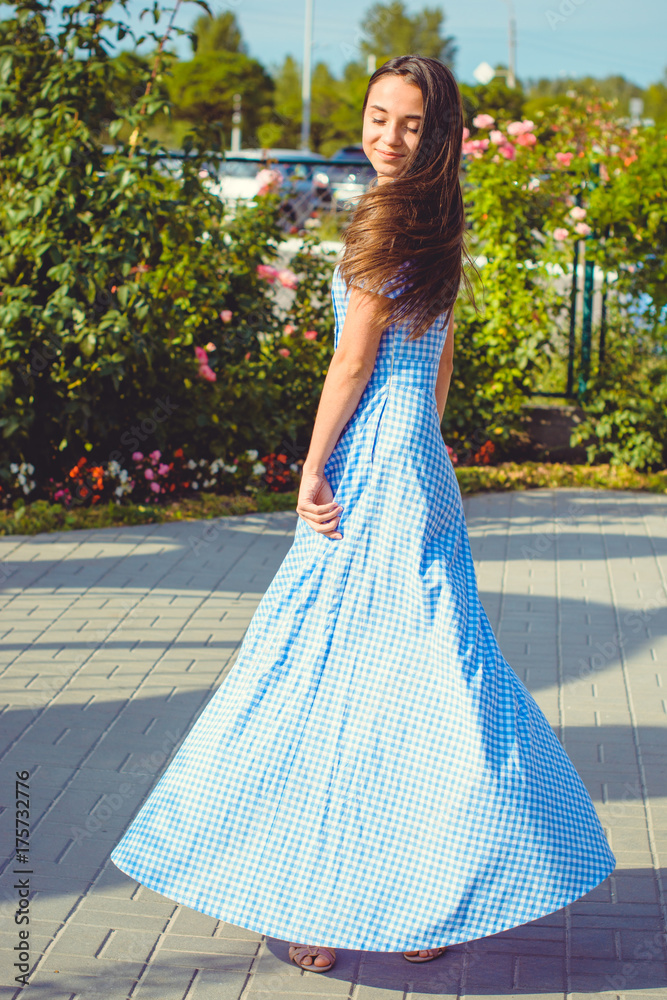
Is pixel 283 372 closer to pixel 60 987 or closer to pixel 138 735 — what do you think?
pixel 138 735

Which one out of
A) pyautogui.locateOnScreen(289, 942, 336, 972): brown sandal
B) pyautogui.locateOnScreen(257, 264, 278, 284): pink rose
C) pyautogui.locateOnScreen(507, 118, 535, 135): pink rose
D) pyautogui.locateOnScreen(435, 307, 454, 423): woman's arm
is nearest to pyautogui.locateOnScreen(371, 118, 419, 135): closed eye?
pyautogui.locateOnScreen(435, 307, 454, 423): woman's arm

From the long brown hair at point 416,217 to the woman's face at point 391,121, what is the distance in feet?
0.05

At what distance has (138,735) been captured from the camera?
11.2 feet

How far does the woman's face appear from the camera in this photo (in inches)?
84.0

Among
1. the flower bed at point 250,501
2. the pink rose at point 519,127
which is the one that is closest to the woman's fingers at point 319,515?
the flower bed at point 250,501

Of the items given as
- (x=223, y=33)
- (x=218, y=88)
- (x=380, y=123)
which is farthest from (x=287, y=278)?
(x=223, y=33)

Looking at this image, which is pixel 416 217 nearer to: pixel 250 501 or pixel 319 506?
pixel 319 506

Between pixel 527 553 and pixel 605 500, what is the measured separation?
1.33 m

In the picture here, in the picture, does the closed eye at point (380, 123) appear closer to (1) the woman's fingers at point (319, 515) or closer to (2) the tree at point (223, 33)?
(1) the woman's fingers at point (319, 515)

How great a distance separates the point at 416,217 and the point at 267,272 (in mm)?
4202

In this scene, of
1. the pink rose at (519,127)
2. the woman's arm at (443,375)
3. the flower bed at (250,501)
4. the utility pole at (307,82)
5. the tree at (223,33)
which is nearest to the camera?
the woman's arm at (443,375)

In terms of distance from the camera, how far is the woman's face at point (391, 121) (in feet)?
7.00

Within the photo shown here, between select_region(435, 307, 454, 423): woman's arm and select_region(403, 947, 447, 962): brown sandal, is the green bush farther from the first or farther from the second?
select_region(403, 947, 447, 962): brown sandal

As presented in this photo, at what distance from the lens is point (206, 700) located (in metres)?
3.68
